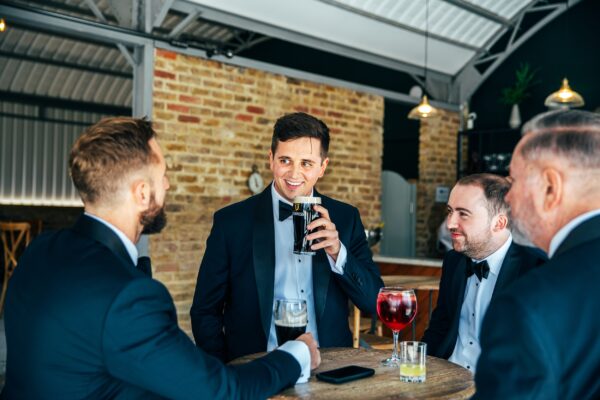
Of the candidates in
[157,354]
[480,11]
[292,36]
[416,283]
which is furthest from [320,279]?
[480,11]

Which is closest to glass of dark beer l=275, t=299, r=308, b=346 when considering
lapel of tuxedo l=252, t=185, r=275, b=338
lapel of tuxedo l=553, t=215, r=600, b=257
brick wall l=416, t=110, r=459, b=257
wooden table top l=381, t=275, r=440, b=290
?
lapel of tuxedo l=252, t=185, r=275, b=338

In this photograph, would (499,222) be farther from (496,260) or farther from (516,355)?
(516,355)

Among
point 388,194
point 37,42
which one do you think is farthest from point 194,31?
point 388,194

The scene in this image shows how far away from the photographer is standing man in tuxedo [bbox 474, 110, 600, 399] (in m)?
1.09

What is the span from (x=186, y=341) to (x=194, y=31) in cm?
983

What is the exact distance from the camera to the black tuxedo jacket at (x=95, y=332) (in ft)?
4.56

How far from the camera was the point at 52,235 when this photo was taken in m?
1.60

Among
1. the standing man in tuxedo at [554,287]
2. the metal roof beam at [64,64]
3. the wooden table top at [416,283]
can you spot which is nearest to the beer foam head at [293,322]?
the standing man in tuxedo at [554,287]

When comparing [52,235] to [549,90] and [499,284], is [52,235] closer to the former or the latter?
[499,284]

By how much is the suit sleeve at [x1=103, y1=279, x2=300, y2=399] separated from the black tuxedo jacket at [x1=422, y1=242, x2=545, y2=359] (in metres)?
1.19

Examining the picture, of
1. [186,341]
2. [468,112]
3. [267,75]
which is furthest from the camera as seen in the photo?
[468,112]

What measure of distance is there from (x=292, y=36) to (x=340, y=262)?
4748 millimetres

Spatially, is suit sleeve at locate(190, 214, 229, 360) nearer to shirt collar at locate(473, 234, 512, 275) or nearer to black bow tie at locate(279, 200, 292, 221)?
black bow tie at locate(279, 200, 292, 221)

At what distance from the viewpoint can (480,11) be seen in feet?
25.7
